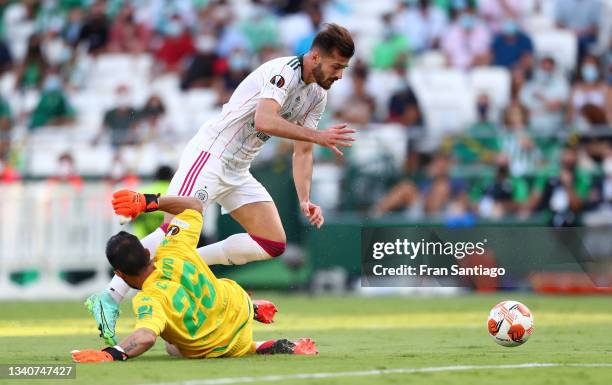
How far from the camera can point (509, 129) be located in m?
19.2

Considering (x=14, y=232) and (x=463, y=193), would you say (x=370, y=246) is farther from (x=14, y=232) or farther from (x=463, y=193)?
(x=14, y=232)

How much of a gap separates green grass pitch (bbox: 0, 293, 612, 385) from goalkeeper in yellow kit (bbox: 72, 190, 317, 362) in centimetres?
16

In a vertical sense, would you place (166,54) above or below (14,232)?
above

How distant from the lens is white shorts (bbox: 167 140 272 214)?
950 cm

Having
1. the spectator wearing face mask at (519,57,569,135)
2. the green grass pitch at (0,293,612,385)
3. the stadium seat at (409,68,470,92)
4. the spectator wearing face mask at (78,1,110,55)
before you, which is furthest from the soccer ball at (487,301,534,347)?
the spectator wearing face mask at (78,1,110,55)

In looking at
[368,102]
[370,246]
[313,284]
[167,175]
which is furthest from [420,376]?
[368,102]

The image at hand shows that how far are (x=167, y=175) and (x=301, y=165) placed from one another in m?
5.20

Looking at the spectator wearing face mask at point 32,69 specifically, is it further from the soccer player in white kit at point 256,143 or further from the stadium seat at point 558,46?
the soccer player in white kit at point 256,143

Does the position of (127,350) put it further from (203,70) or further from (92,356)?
(203,70)

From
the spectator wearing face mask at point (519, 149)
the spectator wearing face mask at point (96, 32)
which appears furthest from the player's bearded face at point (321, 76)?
the spectator wearing face mask at point (96, 32)

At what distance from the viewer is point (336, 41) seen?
9219mm

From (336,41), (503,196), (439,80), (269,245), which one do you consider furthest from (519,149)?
(336,41)

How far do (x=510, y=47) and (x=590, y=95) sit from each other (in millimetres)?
1881

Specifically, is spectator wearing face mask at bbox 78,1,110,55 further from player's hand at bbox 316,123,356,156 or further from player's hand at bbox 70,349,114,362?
player's hand at bbox 70,349,114,362
